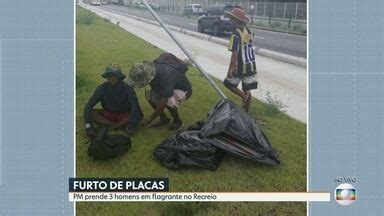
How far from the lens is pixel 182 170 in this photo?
13.4 feet

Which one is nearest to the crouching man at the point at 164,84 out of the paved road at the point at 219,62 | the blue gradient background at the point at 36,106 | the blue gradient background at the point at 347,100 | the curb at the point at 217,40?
the paved road at the point at 219,62

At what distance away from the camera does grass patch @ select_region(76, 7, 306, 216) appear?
12.7ft

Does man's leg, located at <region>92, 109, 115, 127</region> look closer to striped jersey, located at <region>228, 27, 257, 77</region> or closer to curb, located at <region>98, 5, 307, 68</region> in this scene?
curb, located at <region>98, 5, 307, 68</region>

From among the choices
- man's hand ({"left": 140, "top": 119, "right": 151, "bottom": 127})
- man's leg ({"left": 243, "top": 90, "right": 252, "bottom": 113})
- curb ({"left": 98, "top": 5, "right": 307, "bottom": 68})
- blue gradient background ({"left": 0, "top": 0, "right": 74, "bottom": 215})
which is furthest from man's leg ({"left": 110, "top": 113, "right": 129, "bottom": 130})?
man's leg ({"left": 243, "top": 90, "right": 252, "bottom": 113})

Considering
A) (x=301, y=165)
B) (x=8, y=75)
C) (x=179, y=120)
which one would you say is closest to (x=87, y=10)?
(x=8, y=75)

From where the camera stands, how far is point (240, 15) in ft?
13.6

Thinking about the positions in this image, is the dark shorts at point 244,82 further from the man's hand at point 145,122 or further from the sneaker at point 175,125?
the man's hand at point 145,122

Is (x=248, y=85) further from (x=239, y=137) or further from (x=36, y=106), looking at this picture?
(x=36, y=106)

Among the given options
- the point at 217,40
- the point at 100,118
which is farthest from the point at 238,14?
the point at 100,118

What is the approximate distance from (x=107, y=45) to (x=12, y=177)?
3.90ft

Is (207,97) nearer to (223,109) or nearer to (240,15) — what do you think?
(223,109)

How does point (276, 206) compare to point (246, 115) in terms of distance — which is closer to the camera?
point (276, 206)

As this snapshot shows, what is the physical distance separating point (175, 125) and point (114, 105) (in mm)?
523

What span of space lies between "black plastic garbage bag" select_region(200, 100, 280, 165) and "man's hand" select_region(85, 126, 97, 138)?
0.80m
